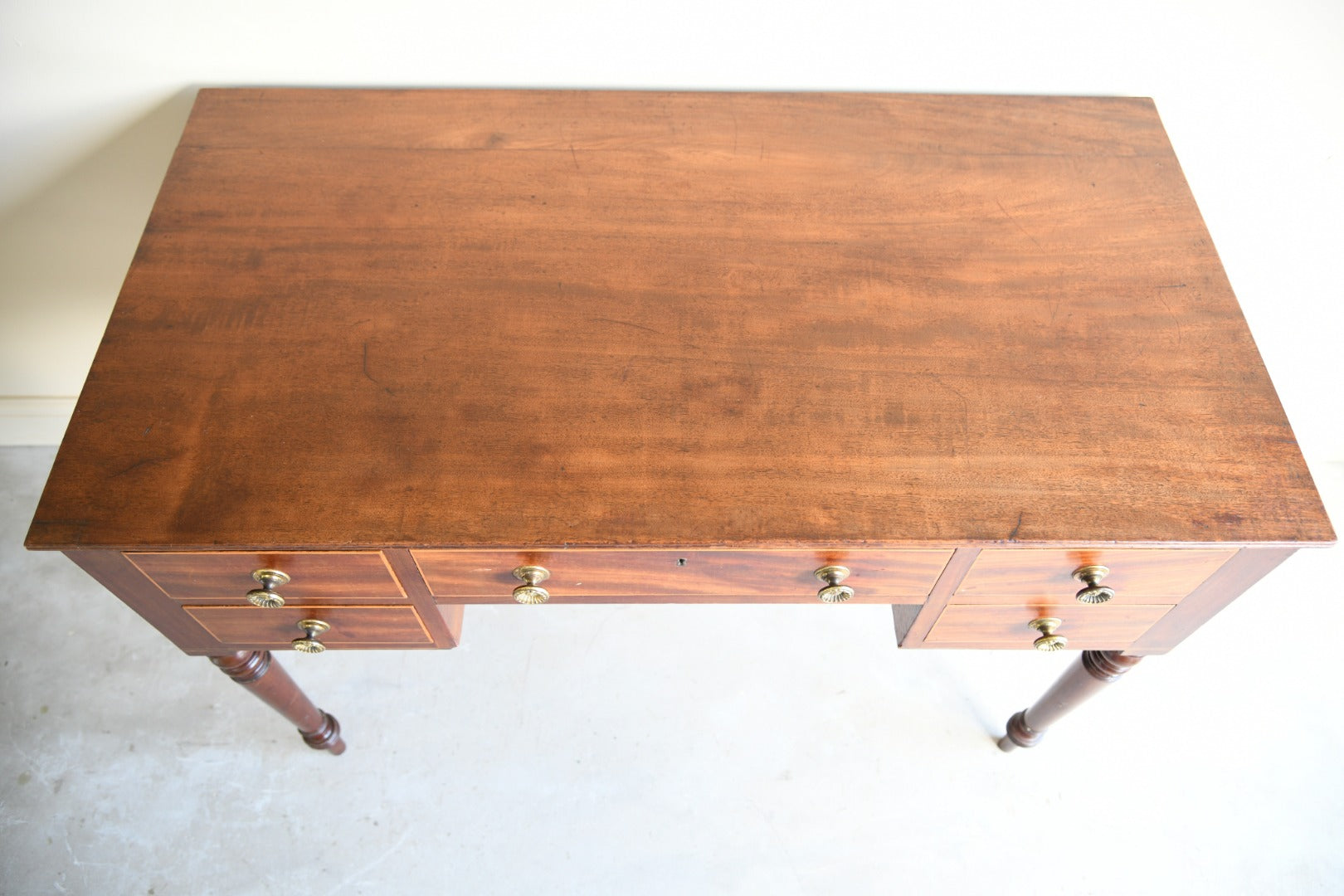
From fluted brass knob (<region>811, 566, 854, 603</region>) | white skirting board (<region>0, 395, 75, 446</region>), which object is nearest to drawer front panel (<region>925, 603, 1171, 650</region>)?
fluted brass knob (<region>811, 566, 854, 603</region>)

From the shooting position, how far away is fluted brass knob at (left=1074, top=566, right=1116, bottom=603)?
34.2 inches

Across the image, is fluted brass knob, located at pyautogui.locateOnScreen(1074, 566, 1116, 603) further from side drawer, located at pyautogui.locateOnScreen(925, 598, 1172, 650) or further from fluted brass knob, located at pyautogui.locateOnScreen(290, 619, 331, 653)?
fluted brass knob, located at pyautogui.locateOnScreen(290, 619, 331, 653)

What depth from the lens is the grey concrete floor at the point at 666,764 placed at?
130cm

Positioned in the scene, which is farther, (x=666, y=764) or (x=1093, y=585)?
(x=666, y=764)

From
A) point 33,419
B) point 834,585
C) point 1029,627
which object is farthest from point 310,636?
point 33,419

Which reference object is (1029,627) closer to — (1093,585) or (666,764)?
(1093,585)

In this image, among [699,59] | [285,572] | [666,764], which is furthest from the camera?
[666,764]

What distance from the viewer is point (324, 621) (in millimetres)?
969

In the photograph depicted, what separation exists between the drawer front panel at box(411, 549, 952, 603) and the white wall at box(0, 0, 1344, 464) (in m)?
0.65

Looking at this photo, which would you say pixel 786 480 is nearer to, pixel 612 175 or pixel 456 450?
pixel 456 450

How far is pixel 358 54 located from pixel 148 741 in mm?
1110

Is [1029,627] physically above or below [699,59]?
below

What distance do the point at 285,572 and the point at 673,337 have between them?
458 mm

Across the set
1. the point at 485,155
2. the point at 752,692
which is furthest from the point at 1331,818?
the point at 485,155
